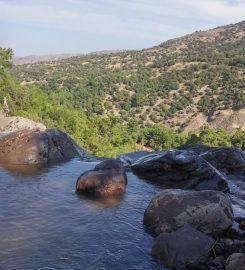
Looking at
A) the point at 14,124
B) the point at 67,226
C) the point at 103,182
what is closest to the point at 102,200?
the point at 103,182

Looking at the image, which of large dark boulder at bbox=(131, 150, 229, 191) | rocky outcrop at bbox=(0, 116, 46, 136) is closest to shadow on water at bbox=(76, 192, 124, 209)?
large dark boulder at bbox=(131, 150, 229, 191)

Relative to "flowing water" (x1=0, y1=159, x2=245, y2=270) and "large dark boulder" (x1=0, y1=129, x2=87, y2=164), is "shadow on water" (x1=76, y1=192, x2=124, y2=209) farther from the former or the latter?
"large dark boulder" (x1=0, y1=129, x2=87, y2=164)

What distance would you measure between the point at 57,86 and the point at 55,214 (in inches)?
3613

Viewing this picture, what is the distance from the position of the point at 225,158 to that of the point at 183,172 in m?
5.37

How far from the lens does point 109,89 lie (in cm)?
10262

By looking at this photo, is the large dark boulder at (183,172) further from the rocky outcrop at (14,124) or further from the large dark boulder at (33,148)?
the rocky outcrop at (14,124)

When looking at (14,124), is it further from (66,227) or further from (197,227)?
(197,227)

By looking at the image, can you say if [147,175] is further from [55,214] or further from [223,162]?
[55,214]

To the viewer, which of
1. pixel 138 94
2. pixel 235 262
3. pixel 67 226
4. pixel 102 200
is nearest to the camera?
pixel 235 262

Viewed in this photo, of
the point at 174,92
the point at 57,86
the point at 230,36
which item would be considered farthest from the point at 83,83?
the point at 230,36

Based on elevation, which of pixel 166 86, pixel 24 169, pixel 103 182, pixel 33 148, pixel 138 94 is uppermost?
pixel 166 86

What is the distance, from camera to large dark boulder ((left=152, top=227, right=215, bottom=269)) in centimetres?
1323

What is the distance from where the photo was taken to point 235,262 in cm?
1243

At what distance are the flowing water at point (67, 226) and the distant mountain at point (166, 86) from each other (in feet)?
222
